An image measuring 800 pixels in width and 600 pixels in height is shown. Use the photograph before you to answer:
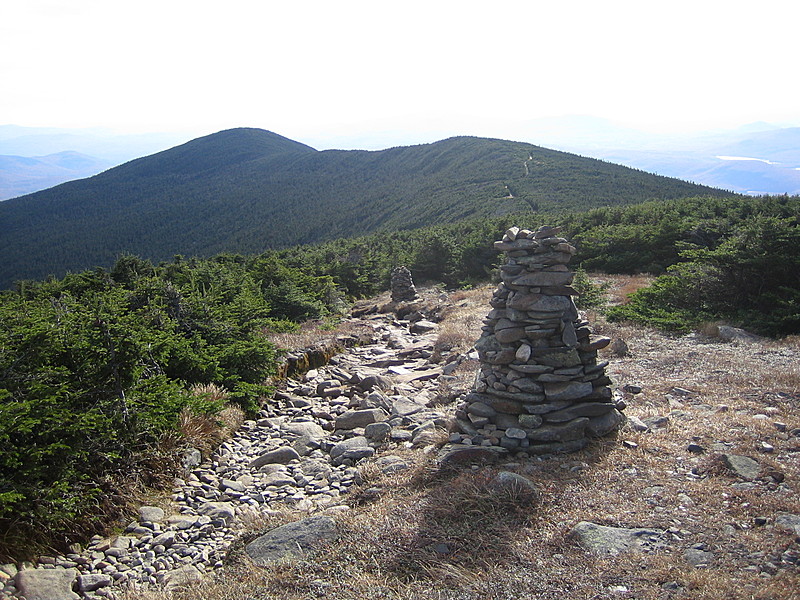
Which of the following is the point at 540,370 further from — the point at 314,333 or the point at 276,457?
the point at 314,333

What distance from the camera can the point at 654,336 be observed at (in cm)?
1030

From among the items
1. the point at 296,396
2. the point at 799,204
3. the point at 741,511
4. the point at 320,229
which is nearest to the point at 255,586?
the point at 741,511

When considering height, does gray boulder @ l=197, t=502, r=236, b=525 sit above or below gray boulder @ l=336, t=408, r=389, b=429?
below

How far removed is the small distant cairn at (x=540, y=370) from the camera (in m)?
5.21

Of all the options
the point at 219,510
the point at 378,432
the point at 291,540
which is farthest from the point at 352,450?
the point at 291,540

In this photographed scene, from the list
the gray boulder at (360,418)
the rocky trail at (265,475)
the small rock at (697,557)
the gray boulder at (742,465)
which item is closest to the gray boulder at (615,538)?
the small rock at (697,557)

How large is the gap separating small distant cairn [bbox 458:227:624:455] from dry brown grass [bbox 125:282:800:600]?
1.00ft

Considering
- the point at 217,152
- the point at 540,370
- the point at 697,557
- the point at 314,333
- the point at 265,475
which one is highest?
the point at 217,152

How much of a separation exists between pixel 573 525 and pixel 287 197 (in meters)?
110

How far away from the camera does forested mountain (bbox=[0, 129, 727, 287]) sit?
66.1m

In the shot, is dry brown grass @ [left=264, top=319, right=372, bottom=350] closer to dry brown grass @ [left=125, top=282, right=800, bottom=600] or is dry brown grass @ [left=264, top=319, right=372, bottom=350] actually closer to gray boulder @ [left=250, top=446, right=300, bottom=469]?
gray boulder @ [left=250, top=446, right=300, bottom=469]

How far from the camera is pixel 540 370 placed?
5.32 m

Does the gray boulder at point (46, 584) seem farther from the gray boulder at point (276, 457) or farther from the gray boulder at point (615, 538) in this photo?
the gray boulder at point (615, 538)

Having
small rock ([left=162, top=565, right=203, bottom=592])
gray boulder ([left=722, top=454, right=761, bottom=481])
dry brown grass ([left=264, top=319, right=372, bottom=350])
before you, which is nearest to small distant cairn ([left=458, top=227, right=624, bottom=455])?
gray boulder ([left=722, top=454, right=761, bottom=481])
